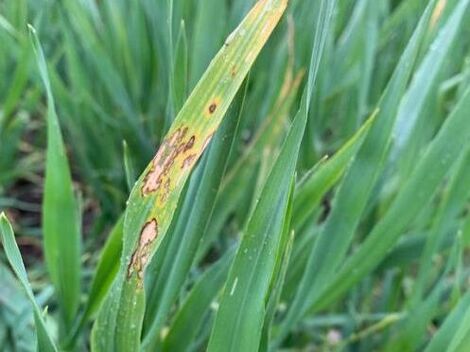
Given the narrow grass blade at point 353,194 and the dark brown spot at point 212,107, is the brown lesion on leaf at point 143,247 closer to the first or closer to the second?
the dark brown spot at point 212,107

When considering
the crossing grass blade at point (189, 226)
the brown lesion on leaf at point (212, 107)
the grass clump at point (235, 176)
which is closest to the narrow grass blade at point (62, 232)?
the grass clump at point (235, 176)

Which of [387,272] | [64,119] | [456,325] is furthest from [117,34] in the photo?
[456,325]

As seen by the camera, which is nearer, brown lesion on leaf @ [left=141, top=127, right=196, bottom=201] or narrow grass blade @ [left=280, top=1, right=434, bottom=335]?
brown lesion on leaf @ [left=141, top=127, right=196, bottom=201]

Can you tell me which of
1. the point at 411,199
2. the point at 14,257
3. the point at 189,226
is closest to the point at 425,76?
the point at 411,199

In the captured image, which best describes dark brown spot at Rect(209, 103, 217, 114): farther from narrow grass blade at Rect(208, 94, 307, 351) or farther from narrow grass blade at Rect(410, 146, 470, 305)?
Result: narrow grass blade at Rect(410, 146, 470, 305)

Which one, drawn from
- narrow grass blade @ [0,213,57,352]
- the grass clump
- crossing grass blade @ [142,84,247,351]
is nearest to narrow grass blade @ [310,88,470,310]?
the grass clump

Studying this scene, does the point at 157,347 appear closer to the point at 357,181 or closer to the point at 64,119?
the point at 357,181

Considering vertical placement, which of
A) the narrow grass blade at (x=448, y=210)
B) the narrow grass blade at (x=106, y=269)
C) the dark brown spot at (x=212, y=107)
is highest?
the dark brown spot at (x=212, y=107)
